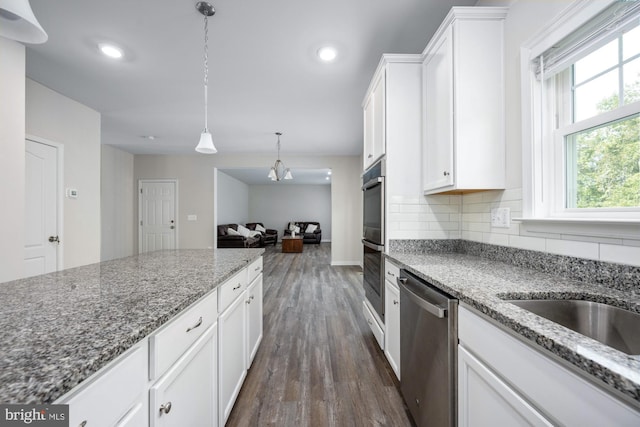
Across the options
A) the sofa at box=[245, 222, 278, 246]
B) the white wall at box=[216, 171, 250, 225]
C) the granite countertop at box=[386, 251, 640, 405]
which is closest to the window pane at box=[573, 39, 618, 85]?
the granite countertop at box=[386, 251, 640, 405]

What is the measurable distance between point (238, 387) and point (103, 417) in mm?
1260

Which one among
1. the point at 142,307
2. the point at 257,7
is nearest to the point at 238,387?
the point at 142,307

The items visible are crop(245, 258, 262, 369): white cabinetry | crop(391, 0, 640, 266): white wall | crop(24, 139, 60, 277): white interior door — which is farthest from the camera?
crop(24, 139, 60, 277): white interior door

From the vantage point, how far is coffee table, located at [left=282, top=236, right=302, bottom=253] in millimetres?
8055

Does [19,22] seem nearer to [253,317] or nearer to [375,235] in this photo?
[253,317]

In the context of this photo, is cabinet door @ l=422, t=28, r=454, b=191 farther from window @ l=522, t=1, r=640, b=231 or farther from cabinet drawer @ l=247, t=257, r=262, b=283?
cabinet drawer @ l=247, t=257, r=262, b=283

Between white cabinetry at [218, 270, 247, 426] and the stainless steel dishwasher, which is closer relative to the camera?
the stainless steel dishwasher

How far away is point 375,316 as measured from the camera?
229 centimetres

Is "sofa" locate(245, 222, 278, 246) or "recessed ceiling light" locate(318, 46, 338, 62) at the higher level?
"recessed ceiling light" locate(318, 46, 338, 62)

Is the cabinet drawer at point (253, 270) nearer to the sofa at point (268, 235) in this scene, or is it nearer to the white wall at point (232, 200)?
the white wall at point (232, 200)

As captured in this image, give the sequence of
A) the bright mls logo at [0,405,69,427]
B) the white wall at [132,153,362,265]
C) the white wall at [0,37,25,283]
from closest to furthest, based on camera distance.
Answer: the bright mls logo at [0,405,69,427]
the white wall at [0,37,25,283]
the white wall at [132,153,362,265]

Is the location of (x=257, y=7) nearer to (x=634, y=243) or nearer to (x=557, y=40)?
(x=557, y=40)

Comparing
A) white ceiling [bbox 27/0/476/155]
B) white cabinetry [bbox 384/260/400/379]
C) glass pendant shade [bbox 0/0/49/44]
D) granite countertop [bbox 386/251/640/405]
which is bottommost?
white cabinetry [bbox 384/260/400/379]

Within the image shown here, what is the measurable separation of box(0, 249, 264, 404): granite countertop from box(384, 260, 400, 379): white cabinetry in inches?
43.3
